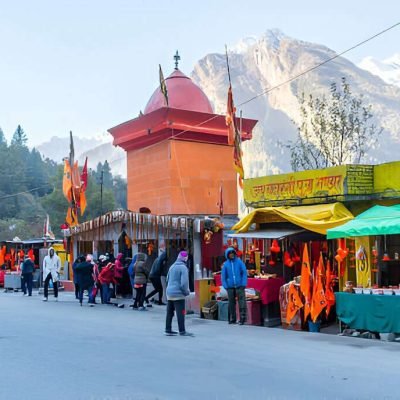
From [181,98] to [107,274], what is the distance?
909 centimetres

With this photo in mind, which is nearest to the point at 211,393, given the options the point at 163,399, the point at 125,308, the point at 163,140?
the point at 163,399

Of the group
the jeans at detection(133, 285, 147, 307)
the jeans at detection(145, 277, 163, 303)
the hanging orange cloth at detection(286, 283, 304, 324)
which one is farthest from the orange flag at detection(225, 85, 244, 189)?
the hanging orange cloth at detection(286, 283, 304, 324)

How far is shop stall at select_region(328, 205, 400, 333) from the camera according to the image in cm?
1041

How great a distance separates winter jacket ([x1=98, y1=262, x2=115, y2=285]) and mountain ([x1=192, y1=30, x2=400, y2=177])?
9715 cm

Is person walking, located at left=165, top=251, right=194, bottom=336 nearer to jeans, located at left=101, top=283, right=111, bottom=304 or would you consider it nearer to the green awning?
the green awning

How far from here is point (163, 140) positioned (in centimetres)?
2162

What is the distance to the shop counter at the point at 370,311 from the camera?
10273 mm

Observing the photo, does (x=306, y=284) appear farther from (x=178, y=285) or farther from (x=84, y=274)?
(x=84, y=274)

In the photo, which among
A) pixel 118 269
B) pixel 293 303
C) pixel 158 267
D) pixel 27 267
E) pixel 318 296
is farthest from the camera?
pixel 27 267

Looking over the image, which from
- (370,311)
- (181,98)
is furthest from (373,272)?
(181,98)

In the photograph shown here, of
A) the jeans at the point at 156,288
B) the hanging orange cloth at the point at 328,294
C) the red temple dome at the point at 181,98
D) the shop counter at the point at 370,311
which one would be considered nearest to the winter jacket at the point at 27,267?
the jeans at the point at 156,288

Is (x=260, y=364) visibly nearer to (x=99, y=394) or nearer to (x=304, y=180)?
(x=99, y=394)

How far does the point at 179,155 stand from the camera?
70.3 feet

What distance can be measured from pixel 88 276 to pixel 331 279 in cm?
785
